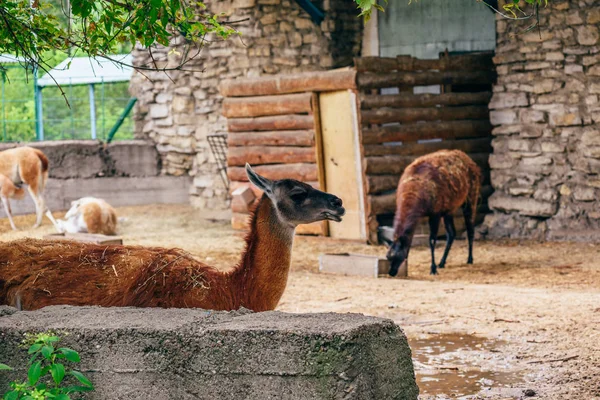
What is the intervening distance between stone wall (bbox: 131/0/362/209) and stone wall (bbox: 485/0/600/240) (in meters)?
3.46

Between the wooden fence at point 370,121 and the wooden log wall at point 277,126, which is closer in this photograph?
the wooden fence at point 370,121

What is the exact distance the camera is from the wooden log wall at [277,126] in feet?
44.7

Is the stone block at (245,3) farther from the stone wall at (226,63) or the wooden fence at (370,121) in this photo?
the wooden fence at (370,121)

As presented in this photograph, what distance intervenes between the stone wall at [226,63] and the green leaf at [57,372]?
11711 mm

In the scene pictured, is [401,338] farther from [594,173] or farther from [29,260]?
[594,173]

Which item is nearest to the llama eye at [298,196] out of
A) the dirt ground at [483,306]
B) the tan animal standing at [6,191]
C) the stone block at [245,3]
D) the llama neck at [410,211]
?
the dirt ground at [483,306]

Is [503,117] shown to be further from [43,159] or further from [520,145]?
[43,159]

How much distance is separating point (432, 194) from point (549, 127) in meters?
3.03

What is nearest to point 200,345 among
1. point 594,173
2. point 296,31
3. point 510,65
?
point 594,173

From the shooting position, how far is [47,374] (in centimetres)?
362

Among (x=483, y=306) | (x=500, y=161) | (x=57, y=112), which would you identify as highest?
(x=57, y=112)

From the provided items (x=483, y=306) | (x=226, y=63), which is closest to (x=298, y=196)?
(x=483, y=306)

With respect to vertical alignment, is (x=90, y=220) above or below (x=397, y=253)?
above

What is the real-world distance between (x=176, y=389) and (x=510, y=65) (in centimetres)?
1085
